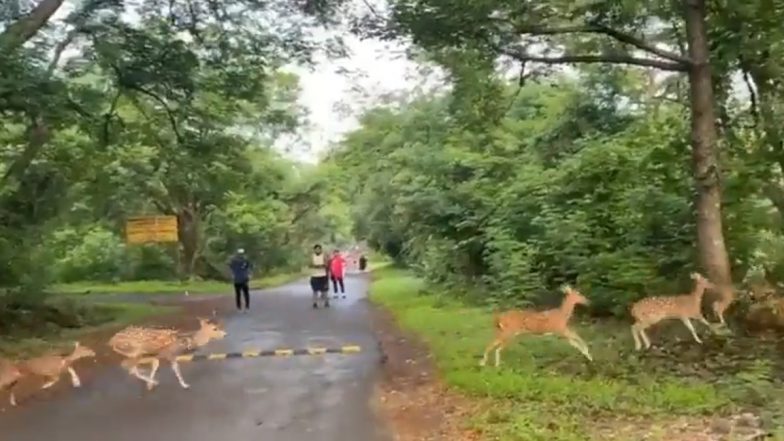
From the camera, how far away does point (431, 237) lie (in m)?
26.0

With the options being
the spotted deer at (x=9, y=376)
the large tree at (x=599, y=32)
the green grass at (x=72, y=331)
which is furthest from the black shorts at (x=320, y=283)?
the spotted deer at (x=9, y=376)

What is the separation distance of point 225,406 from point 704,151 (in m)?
6.54

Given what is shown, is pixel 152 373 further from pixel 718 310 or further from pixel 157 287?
pixel 157 287

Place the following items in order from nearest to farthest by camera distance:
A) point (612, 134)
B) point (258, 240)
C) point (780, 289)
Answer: point (780, 289), point (612, 134), point (258, 240)

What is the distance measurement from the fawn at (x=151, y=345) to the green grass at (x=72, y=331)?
379 cm

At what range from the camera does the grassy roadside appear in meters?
8.13

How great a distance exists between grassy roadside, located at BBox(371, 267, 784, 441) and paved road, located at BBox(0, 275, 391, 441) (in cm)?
127

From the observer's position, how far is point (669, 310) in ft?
38.0

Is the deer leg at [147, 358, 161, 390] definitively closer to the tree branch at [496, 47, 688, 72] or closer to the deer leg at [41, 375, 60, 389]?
the deer leg at [41, 375, 60, 389]

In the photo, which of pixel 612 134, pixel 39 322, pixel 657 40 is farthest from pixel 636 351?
pixel 39 322

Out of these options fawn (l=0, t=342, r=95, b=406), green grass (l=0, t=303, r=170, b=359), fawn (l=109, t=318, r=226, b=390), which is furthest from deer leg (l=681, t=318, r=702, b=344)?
green grass (l=0, t=303, r=170, b=359)

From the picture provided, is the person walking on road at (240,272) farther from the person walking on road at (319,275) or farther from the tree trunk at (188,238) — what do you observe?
the tree trunk at (188,238)

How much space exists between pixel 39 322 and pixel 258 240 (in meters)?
29.1

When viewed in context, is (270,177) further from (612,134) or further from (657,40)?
(657,40)
